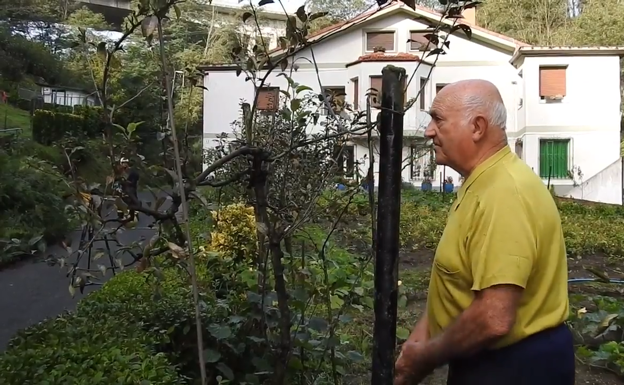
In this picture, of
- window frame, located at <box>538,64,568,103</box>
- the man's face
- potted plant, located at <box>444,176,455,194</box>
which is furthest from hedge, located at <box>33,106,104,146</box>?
the man's face

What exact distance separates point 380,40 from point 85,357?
2563 centimetres

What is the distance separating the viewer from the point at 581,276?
10.1m

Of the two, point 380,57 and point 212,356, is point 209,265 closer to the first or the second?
point 212,356

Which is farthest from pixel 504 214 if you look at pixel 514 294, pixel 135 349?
pixel 135 349

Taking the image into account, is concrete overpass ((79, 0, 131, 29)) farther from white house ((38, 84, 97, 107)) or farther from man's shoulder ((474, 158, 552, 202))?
man's shoulder ((474, 158, 552, 202))

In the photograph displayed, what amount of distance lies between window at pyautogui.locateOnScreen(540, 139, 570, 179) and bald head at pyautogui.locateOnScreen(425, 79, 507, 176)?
25072mm

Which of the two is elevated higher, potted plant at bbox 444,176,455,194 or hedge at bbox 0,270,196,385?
potted plant at bbox 444,176,455,194

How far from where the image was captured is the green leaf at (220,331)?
8.96ft

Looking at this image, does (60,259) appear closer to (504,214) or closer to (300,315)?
(300,315)

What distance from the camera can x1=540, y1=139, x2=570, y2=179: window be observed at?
25.5 meters

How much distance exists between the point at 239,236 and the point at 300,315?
4902mm

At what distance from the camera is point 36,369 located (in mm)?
2914

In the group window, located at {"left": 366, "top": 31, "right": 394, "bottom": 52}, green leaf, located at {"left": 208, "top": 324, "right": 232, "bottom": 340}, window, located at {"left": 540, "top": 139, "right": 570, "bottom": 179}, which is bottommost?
green leaf, located at {"left": 208, "top": 324, "right": 232, "bottom": 340}

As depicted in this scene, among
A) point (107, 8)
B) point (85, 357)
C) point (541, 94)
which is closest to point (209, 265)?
point (85, 357)
